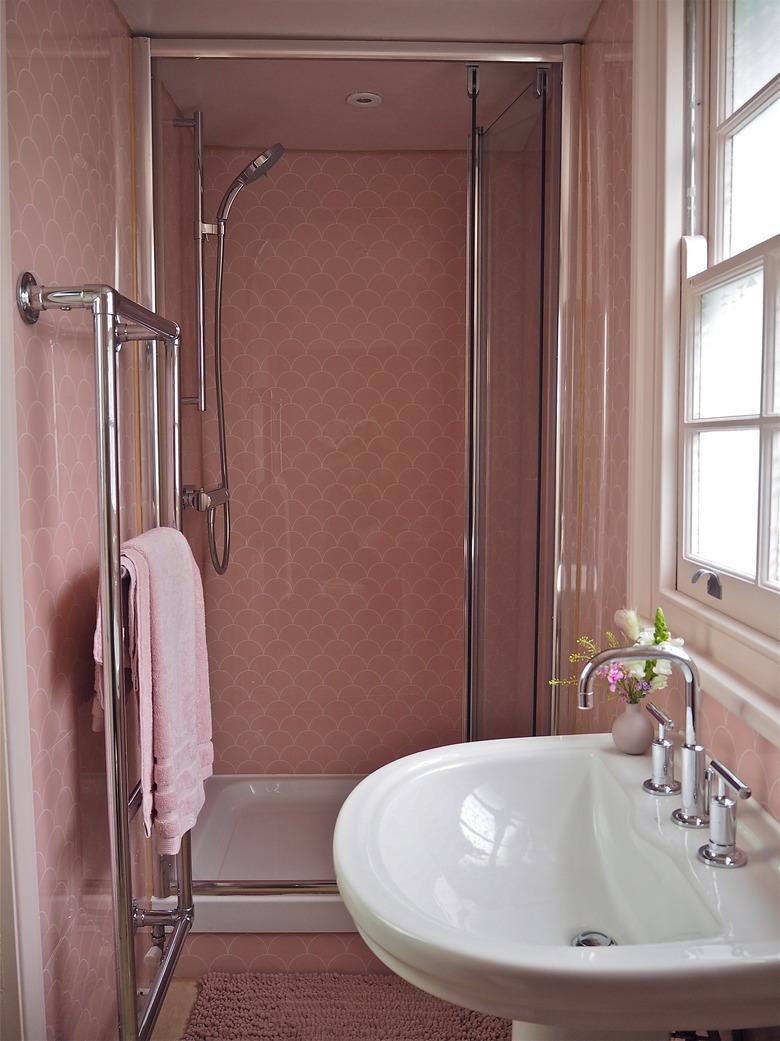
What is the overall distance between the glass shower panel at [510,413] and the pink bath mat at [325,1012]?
2.11 ft

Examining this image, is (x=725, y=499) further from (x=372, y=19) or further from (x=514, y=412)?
(x=372, y=19)

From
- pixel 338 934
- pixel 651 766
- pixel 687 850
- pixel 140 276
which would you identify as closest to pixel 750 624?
pixel 651 766

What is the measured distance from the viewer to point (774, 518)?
1133mm

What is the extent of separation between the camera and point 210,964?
2057 millimetres

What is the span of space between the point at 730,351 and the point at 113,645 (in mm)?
1109

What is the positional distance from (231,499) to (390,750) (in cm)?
94

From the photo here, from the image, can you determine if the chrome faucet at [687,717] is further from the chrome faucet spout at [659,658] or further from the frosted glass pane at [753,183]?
the frosted glass pane at [753,183]

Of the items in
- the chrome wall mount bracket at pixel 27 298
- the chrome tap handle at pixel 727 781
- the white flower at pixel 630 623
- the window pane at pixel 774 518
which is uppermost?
the chrome wall mount bracket at pixel 27 298

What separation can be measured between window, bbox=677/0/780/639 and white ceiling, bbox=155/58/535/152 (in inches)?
32.7

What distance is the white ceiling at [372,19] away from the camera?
1.82m

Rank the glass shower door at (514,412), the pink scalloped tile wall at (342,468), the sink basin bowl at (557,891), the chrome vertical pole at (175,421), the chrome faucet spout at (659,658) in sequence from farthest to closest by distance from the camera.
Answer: the pink scalloped tile wall at (342,468), the glass shower door at (514,412), the chrome vertical pole at (175,421), the chrome faucet spout at (659,658), the sink basin bowl at (557,891)

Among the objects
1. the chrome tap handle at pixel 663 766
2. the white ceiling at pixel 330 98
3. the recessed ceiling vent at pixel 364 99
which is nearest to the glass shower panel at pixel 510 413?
the white ceiling at pixel 330 98

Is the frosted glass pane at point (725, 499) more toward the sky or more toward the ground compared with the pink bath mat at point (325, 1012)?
more toward the sky

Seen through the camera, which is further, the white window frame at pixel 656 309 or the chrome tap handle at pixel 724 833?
the white window frame at pixel 656 309
